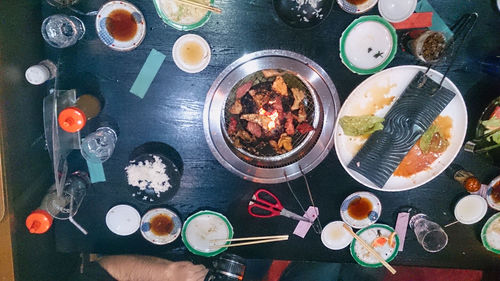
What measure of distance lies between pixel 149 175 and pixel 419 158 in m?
Answer: 2.47

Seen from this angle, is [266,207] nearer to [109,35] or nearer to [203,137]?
[203,137]

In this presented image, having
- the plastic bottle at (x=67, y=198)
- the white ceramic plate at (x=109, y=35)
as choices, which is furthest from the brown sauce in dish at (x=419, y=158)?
the plastic bottle at (x=67, y=198)

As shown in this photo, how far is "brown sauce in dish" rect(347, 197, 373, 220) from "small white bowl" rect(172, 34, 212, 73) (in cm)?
190

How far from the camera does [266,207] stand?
3.48m

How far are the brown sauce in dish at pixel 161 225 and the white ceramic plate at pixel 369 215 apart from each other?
65.3 inches

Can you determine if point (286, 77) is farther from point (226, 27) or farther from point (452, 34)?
point (452, 34)

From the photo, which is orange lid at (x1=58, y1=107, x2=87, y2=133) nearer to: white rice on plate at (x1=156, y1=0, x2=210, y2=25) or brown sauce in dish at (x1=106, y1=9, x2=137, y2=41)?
brown sauce in dish at (x1=106, y1=9, x2=137, y2=41)

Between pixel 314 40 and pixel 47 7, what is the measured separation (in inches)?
94.5

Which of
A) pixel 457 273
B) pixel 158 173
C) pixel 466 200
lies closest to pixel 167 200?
pixel 158 173

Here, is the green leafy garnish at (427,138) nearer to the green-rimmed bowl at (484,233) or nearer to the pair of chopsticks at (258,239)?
the green-rimmed bowl at (484,233)

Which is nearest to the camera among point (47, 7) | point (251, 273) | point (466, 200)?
point (47, 7)

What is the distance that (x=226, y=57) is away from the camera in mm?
3303

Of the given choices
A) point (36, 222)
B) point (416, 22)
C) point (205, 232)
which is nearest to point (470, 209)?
point (416, 22)

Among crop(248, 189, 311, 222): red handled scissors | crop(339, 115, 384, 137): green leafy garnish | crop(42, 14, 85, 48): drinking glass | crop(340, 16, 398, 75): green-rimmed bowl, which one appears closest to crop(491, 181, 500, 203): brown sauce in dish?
crop(339, 115, 384, 137): green leafy garnish
